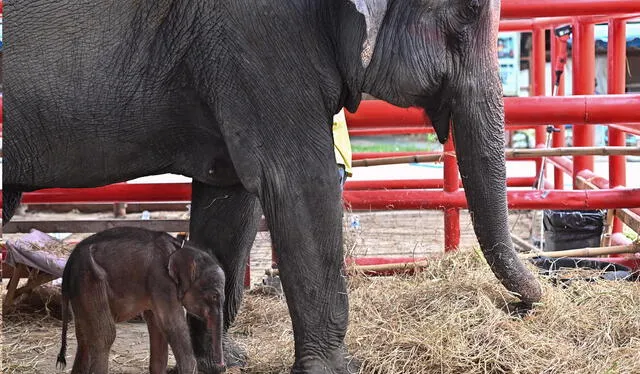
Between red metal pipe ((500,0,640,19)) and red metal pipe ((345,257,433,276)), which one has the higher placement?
red metal pipe ((500,0,640,19))

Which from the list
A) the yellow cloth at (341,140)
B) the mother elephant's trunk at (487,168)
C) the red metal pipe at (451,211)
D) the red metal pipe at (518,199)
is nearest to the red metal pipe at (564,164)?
the red metal pipe at (518,199)

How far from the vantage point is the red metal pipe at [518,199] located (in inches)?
213

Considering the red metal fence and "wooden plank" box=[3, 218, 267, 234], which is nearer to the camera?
the red metal fence

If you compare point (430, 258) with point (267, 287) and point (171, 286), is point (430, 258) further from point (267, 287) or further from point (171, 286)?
point (171, 286)

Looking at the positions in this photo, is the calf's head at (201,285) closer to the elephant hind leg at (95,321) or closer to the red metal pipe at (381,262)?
the elephant hind leg at (95,321)

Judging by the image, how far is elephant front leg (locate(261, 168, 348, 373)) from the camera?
11.5 ft

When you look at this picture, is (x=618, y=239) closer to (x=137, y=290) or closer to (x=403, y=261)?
(x=403, y=261)

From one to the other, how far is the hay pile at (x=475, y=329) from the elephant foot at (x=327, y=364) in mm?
109

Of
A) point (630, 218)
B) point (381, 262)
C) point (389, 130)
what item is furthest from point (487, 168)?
point (389, 130)

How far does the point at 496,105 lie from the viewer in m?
3.59

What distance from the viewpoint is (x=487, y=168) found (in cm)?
365

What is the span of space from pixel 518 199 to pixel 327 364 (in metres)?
2.20

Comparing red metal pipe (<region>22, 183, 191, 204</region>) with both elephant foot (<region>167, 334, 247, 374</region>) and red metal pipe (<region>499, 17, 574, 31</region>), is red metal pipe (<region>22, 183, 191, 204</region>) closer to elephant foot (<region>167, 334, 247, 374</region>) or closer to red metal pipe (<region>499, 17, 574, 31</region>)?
elephant foot (<region>167, 334, 247, 374</region>)

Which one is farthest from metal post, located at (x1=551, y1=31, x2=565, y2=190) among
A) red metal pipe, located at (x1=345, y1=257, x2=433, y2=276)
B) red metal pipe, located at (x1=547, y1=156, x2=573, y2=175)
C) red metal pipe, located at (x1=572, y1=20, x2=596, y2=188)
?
red metal pipe, located at (x1=345, y1=257, x2=433, y2=276)
